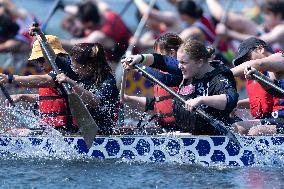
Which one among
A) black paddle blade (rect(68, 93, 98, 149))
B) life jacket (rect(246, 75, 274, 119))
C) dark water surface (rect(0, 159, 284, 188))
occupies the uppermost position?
life jacket (rect(246, 75, 274, 119))

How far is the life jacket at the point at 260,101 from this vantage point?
902cm

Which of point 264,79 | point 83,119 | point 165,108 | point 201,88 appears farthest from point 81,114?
point 264,79

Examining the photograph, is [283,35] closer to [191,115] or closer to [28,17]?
[28,17]

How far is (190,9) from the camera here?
13.8m

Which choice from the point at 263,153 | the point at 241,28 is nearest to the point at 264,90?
the point at 263,153

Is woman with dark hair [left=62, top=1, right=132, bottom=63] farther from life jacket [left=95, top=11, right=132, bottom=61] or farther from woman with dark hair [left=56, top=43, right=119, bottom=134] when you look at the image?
woman with dark hair [left=56, top=43, right=119, bottom=134]

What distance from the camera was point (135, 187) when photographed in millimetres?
7980

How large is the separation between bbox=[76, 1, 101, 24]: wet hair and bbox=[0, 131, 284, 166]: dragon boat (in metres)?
5.71

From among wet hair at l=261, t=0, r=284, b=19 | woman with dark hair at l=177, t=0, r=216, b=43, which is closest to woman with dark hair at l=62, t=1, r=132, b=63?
woman with dark hair at l=177, t=0, r=216, b=43

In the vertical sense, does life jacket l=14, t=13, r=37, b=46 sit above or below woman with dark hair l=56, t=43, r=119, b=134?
above

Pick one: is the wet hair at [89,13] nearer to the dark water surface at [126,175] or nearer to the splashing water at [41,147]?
the splashing water at [41,147]

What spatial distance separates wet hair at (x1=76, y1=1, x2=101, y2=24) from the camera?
14.5 meters

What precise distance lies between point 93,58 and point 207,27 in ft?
17.7

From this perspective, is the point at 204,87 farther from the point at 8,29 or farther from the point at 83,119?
the point at 8,29
